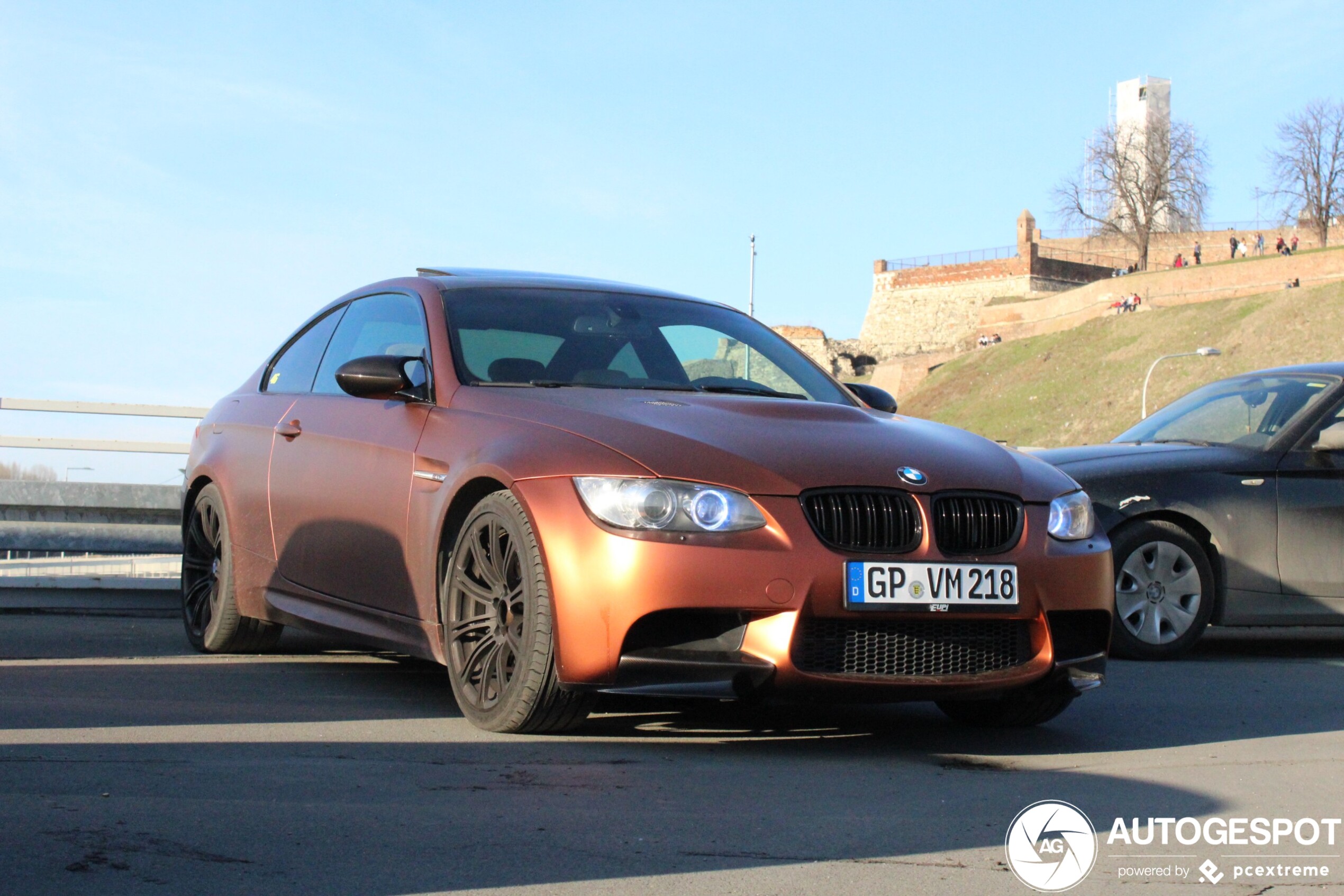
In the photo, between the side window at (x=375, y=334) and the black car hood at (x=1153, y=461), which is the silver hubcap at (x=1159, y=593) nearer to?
the black car hood at (x=1153, y=461)

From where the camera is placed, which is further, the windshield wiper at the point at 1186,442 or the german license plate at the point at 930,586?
the windshield wiper at the point at 1186,442

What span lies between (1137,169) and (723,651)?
3671 inches

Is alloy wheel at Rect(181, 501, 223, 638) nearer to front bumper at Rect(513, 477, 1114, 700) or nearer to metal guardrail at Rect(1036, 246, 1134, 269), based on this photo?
front bumper at Rect(513, 477, 1114, 700)

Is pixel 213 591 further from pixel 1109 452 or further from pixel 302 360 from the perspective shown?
pixel 1109 452

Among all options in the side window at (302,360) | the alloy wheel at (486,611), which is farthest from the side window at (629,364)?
the side window at (302,360)

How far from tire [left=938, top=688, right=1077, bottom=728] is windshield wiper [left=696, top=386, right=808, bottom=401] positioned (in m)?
1.24

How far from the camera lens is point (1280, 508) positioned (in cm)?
788

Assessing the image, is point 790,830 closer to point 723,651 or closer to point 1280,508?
point 723,651

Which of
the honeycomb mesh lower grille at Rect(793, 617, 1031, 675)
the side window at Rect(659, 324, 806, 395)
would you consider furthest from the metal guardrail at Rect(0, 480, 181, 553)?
the honeycomb mesh lower grille at Rect(793, 617, 1031, 675)

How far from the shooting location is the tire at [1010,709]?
516 centimetres

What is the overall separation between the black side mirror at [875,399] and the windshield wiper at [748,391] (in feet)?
1.30

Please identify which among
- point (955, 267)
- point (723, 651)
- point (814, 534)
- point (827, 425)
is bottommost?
point (723, 651)

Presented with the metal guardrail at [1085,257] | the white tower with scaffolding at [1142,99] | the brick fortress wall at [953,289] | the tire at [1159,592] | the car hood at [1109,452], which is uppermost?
the white tower with scaffolding at [1142,99]

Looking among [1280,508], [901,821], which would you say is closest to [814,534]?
[901,821]
